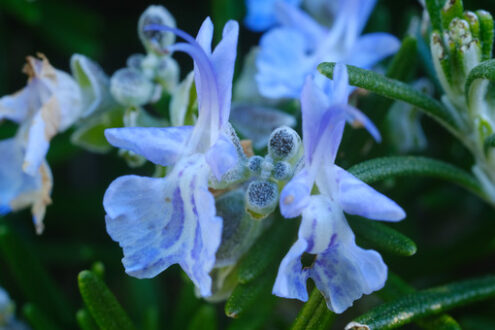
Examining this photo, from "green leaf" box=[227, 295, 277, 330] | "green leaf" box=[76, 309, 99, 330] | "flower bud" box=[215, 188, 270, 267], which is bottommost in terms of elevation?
"green leaf" box=[227, 295, 277, 330]

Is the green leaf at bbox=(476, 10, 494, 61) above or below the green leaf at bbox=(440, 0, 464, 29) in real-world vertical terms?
below

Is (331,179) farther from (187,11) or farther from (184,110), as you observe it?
(187,11)

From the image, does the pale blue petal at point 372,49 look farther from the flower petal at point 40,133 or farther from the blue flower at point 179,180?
the flower petal at point 40,133

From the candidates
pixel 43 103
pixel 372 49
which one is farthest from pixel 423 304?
pixel 43 103

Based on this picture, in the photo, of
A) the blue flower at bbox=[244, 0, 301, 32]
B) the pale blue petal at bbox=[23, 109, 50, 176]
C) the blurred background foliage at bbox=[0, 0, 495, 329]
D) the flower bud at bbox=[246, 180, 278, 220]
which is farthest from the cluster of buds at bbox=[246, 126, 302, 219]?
the blue flower at bbox=[244, 0, 301, 32]

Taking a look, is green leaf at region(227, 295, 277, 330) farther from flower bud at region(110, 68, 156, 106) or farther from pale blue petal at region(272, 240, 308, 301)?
flower bud at region(110, 68, 156, 106)

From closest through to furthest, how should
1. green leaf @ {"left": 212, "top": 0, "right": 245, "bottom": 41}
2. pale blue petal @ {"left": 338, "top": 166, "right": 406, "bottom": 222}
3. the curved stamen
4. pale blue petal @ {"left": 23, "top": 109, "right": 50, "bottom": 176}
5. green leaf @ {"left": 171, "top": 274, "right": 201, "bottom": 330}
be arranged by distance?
pale blue petal @ {"left": 338, "top": 166, "right": 406, "bottom": 222} → the curved stamen → pale blue petal @ {"left": 23, "top": 109, "right": 50, "bottom": 176} → green leaf @ {"left": 171, "top": 274, "right": 201, "bottom": 330} → green leaf @ {"left": 212, "top": 0, "right": 245, "bottom": 41}

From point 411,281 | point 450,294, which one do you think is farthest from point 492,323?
point 450,294

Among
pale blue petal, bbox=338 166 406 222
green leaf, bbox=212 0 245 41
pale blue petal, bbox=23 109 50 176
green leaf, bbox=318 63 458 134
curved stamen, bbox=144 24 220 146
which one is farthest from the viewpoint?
green leaf, bbox=212 0 245 41

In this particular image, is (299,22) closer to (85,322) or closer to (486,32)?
(486,32)
